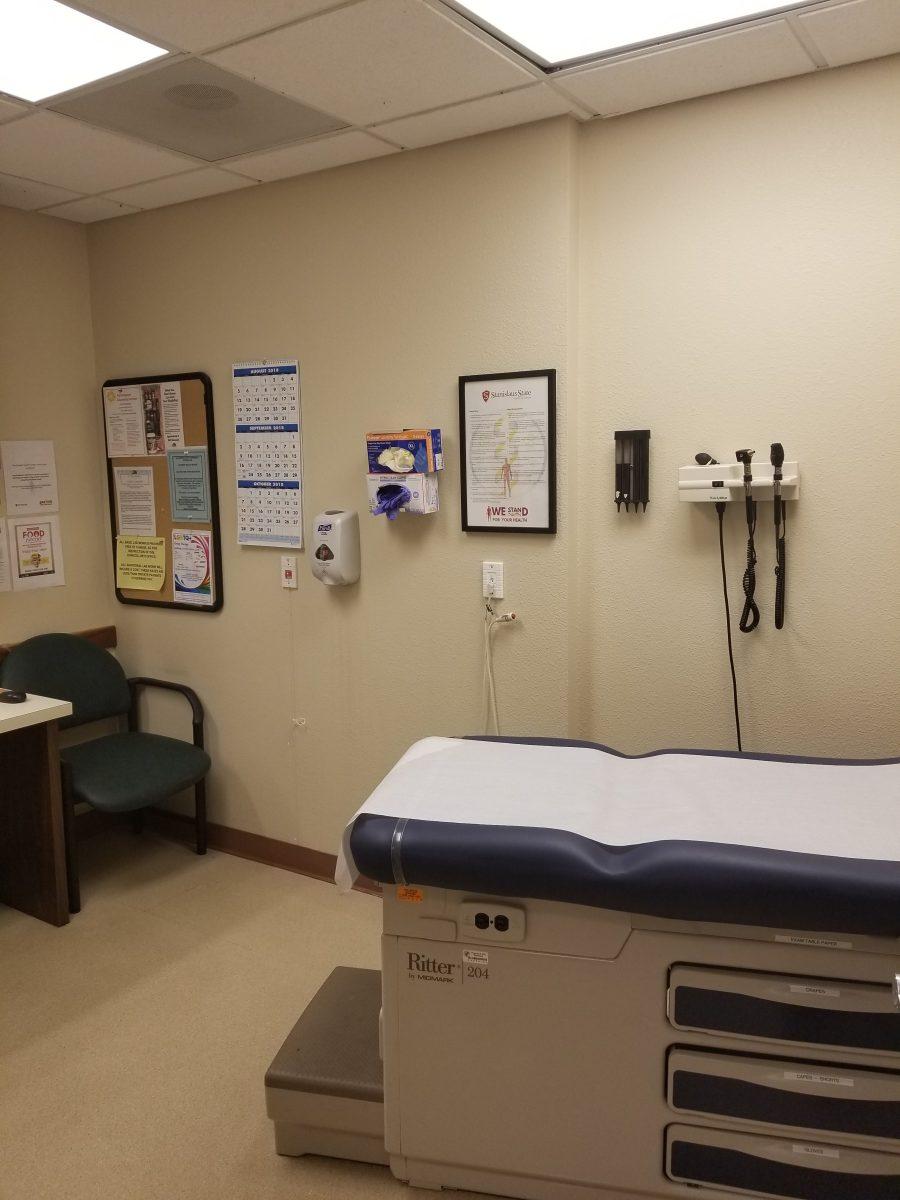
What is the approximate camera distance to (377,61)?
2.16 meters

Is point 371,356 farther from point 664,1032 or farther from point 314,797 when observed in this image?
point 664,1032

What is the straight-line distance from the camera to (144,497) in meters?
3.63

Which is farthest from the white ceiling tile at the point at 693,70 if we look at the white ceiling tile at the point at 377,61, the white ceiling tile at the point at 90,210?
the white ceiling tile at the point at 90,210

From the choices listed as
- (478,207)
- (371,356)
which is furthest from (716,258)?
(371,356)

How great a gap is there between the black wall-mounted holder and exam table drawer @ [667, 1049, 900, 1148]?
1.48 metres

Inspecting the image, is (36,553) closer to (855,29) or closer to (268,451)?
(268,451)

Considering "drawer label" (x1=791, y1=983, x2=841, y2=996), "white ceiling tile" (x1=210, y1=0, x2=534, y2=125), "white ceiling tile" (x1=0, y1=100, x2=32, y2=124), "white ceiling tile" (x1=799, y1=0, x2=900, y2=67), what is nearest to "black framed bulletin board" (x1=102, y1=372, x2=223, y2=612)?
"white ceiling tile" (x1=0, y1=100, x2=32, y2=124)

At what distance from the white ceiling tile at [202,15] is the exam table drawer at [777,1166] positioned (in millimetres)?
2354

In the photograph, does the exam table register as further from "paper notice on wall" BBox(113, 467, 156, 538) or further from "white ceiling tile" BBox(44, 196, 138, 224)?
"white ceiling tile" BBox(44, 196, 138, 224)

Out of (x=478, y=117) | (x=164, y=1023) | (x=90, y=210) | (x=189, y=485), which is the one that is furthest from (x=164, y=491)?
(x=164, y=1023)

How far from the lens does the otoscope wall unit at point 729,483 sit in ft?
7.91

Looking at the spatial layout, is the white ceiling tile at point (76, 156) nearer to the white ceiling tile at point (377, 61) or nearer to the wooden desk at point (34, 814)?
the white ceiling tile at point (377, 61)

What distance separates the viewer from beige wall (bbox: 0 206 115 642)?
341 cm

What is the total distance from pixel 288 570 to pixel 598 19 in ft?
6.44
